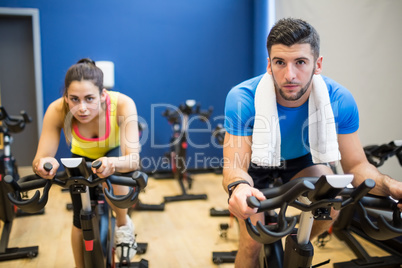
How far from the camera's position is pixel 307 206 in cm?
105

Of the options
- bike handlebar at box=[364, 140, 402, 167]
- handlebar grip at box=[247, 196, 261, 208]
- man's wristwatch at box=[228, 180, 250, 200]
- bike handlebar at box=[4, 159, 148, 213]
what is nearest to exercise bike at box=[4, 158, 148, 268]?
bike handlebar at box=[4, 159, 148, 213]

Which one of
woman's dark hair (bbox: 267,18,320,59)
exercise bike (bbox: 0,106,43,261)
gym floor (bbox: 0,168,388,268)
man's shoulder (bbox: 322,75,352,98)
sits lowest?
gym floor (bbox: 0,168,388,268)

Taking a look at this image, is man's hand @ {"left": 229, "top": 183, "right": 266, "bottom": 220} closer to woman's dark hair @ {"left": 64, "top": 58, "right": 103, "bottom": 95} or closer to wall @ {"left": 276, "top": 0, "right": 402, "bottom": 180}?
woman's dark hair @ {"left": 64, "top": 58, "right": 103, "bottom": 95}

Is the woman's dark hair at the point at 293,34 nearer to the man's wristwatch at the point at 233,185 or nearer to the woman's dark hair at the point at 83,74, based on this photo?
the man's wristwatch at the point at 233,185

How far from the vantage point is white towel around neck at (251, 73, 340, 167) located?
60.2 inches

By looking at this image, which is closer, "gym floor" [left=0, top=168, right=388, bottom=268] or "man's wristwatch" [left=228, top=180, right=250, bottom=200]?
"man's wristwatch" [left=228, top=180, right=250, bottom=200]

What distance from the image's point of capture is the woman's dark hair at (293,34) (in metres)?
1.37

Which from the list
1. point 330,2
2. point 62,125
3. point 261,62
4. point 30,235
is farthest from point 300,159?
point 261,62

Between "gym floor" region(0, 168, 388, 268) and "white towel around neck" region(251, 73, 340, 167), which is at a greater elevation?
"white towel around neck" region(251, 73, 340, 167)

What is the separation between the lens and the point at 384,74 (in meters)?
2.36

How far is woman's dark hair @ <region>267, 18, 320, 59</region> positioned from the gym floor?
1317mm

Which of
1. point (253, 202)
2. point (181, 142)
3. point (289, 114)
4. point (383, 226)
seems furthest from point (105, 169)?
point (181, 142)

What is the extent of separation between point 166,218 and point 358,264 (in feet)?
5.48

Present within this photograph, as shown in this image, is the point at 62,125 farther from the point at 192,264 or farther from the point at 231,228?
the point at 231,228
